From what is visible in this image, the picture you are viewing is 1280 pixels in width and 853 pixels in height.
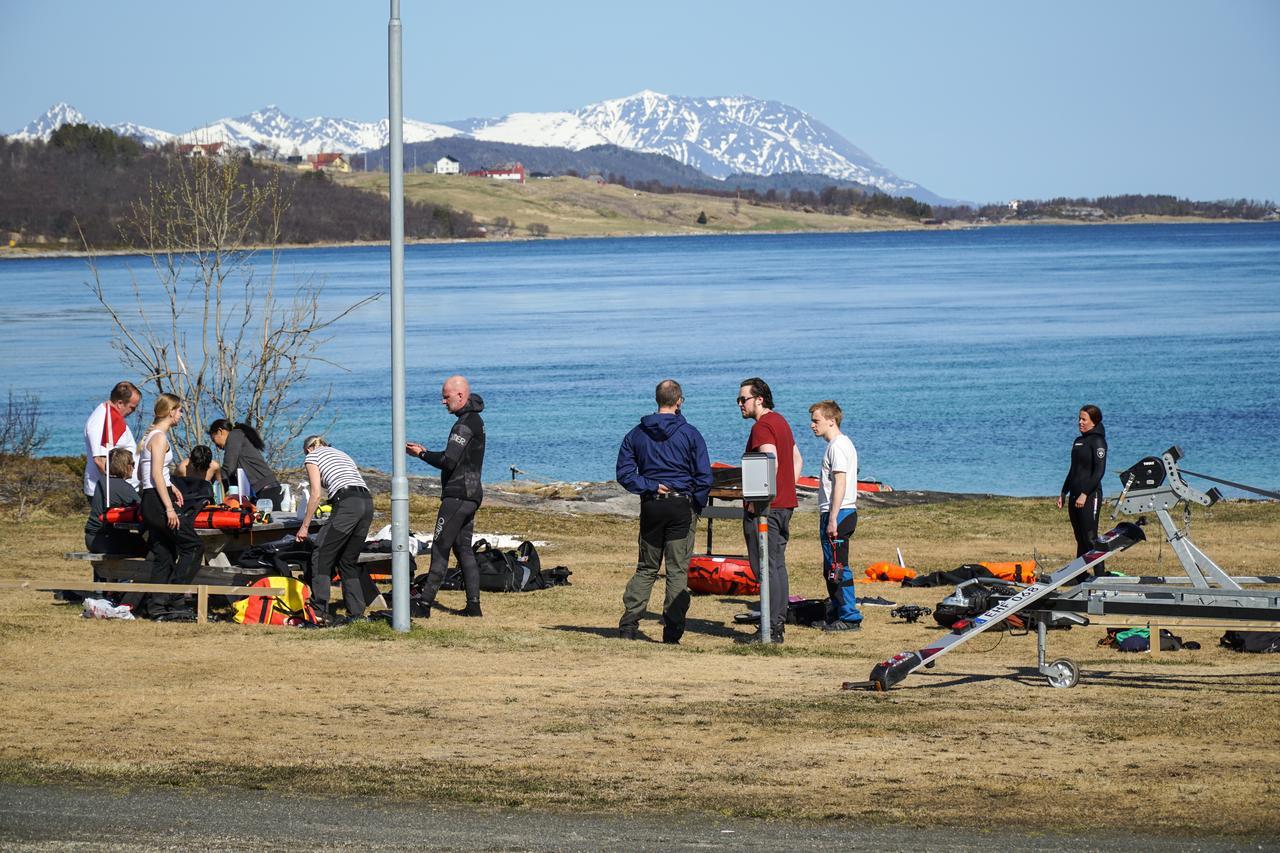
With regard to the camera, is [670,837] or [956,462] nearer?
[670,837]

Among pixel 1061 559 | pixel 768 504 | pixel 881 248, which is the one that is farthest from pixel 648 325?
pixel 881 248

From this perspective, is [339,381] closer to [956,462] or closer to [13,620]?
[956,462]

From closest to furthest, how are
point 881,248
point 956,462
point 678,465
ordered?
point 678,465, point 956,462, point 881,248

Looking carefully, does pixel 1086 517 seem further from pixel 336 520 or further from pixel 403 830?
pixel 403 830

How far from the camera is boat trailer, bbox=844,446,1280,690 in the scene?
9477 mm

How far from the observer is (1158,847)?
6555mm

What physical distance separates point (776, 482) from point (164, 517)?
4835 mm

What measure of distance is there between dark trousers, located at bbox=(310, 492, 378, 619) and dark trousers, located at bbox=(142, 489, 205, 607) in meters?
0.97

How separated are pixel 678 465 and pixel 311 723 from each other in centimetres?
352

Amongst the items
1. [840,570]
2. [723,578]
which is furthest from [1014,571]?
[840,570]

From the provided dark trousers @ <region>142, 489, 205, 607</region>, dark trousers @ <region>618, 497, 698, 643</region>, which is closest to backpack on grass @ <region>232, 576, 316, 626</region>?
dark trousers @ <region>142, 489, 205, 607</region>

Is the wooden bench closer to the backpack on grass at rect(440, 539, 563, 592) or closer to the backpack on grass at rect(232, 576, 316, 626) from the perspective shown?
the backpack on grass at rect(232, 576, 316, 626)

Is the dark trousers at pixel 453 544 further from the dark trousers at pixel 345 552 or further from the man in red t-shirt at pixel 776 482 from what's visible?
the man in red t-shirt at pixel 776 482

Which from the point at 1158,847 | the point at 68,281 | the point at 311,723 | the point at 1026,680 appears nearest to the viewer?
the point at 1158,847
